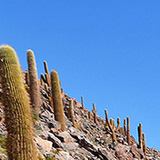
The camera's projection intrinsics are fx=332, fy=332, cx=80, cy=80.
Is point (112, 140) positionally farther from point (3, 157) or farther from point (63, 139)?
point (3, 157)

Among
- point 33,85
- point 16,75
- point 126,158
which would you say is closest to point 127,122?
point 126,158

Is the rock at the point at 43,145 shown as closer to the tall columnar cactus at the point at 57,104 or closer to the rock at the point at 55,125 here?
the rock at the point at 55,125

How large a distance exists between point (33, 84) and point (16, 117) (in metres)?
11.4

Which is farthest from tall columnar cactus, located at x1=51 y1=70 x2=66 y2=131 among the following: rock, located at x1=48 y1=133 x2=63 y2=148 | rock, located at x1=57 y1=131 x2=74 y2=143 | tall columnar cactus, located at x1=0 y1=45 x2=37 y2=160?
tall columnar cactus, located at x1=0 y1=45 x2=37 y2=160

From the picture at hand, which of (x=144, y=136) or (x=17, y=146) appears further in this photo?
(x=144, y=136)

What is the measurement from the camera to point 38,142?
1247 centimetres

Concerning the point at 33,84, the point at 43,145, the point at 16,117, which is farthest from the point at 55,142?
the point at 16,117

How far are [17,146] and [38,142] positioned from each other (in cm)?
619

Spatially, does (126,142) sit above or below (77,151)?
above

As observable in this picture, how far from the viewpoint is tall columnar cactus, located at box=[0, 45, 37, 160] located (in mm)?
6387

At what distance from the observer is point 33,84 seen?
17703 millimetres

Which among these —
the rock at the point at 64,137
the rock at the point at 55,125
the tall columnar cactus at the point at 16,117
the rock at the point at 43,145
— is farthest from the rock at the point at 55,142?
the tall columnar cactus at the point at 16,117

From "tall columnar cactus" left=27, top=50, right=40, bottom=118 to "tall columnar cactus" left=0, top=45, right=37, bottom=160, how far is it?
1039 centimetres

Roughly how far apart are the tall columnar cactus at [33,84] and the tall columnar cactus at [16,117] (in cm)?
1039
